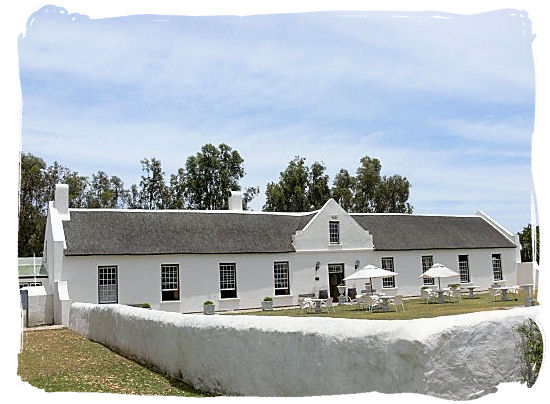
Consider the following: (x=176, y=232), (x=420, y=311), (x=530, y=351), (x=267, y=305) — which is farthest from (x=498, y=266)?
(x=530, y=351)

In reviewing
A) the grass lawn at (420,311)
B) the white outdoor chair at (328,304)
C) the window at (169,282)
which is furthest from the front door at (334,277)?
the window at (169,282)

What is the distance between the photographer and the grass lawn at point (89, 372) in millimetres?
8922

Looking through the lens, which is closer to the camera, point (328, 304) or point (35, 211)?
point (328, 304)

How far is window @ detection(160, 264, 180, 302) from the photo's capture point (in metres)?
26.3

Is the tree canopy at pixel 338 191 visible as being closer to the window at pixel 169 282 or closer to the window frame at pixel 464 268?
the window frame at pixel 464 268

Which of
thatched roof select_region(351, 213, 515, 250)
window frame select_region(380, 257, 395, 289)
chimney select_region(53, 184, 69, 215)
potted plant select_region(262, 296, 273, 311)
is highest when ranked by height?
chimney select_region(53, 184, 69, 215)

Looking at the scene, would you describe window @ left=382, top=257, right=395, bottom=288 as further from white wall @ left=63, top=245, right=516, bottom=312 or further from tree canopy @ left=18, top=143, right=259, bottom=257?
tree canopy @ left=18, top=143, right=259, bottom=257

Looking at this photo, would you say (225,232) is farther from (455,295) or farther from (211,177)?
(211,177)

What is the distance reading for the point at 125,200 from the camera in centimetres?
5159

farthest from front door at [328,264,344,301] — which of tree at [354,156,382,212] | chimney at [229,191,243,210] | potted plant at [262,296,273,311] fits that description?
tree at [354,156,382,212]

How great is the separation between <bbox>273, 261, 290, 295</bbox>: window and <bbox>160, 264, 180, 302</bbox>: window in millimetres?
5139

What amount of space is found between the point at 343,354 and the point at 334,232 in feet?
81.1

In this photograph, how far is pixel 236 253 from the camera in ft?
91.5

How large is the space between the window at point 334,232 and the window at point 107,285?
451 inches
